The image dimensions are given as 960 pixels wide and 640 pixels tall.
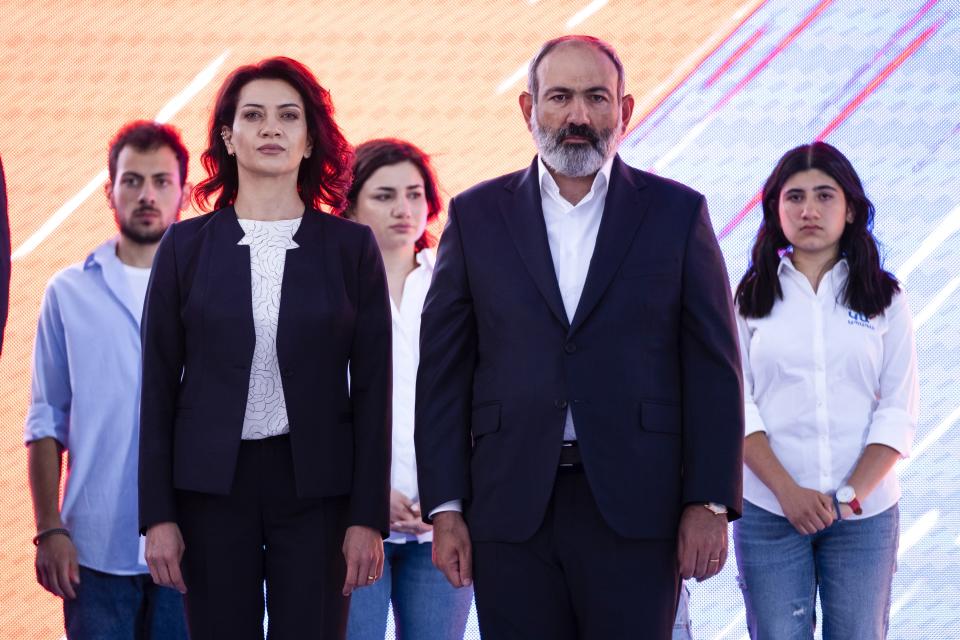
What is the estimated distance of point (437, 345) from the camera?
93.7 inches

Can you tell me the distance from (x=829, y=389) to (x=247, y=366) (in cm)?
157

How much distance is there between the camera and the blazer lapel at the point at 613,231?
2.28 m

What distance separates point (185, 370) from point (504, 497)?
2.28ft

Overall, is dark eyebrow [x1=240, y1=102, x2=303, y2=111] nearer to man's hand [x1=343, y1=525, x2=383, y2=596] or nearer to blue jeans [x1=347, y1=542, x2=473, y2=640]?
man's hand [x1=343, y1=525, x2=383, y2=596]

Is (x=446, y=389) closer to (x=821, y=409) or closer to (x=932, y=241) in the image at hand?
(x=821, y=409)

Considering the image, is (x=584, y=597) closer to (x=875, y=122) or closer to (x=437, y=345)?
(x=437, y=345)

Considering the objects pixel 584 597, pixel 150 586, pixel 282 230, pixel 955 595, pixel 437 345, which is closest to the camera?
pixel 584 597

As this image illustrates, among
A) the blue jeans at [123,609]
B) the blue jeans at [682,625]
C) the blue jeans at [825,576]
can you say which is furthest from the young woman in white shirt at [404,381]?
the blue jeans at [825,576]

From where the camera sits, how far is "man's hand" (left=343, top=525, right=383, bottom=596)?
2383 millimetres

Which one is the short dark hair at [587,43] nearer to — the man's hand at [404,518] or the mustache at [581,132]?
the mustache at [581,132]

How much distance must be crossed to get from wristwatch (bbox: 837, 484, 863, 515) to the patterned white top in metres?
1.46

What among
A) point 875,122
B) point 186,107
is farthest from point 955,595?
point 186,107

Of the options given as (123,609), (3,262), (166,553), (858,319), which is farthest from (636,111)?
(3,262)

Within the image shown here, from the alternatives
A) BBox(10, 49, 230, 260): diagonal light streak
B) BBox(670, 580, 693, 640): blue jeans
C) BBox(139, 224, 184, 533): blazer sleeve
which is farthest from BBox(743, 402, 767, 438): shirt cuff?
BBox(10, 49, 230, 260): diagonal light streak
